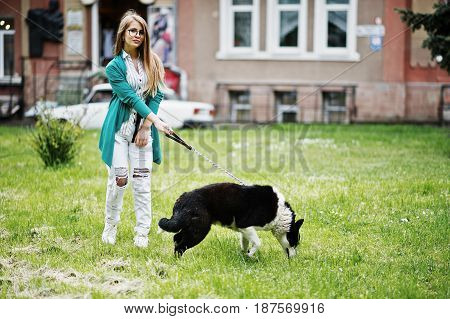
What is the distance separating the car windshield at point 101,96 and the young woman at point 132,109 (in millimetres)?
12166

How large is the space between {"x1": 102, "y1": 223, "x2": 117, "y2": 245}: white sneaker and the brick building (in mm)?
14119

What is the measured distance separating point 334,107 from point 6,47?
1078 cm

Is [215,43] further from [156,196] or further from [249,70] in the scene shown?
[156,196]

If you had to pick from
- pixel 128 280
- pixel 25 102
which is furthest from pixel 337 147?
pixel 25 102

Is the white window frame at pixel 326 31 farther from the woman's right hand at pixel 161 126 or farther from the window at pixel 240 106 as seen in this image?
the woman's right hand at pixel 161 126

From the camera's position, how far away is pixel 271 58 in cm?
2097

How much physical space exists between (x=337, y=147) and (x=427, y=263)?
8132 millimetres

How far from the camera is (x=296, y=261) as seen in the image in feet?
20.1

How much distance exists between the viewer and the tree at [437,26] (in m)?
12.8

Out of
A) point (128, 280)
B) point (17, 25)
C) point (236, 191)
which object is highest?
point (17, 25)

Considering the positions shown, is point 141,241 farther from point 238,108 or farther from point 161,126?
point 238,108

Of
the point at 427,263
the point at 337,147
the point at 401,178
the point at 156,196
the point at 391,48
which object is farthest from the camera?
the point at 391,48

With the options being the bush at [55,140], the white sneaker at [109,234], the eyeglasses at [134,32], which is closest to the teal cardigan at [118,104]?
the eyeglasses at [134,32]

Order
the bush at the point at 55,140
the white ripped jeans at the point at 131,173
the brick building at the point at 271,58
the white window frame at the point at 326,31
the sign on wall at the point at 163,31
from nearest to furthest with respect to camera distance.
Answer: the white ripped jeans at the point at 131,173
the bush at the point at 55,140
the brick building at the point at 271,58
the white window frame at the point at 326,31
the sign on wall at the point at 163,31
